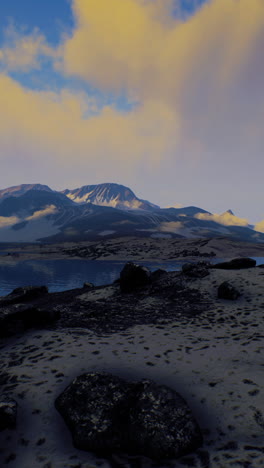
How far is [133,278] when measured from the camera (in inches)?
1024

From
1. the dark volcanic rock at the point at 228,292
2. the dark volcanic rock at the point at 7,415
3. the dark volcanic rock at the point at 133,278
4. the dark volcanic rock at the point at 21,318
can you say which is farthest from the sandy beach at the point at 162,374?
the dark volcanic rock at the point at 133,278

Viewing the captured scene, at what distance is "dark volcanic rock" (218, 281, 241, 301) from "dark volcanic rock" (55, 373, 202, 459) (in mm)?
14168

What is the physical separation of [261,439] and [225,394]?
1756 millimetres

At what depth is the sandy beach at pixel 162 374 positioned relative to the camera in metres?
6.28

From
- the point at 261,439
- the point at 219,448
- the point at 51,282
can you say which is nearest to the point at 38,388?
the point at 219,448

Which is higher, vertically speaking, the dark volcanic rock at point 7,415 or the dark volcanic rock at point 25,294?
the dark volcanic rock at point 7,415

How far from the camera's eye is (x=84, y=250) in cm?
14675

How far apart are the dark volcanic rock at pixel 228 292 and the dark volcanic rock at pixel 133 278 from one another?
7827 millimetres

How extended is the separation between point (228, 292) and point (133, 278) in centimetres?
944

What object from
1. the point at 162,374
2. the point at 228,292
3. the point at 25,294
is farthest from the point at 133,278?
the point at 162,374

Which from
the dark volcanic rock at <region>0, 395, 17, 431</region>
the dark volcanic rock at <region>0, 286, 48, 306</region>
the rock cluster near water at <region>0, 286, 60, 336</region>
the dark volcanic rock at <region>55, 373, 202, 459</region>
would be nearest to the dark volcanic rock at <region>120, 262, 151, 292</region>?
the dark volcanic rock at <region>0, 286, 48, 306</region>

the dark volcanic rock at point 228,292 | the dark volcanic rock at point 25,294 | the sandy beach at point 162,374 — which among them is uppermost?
the dark volcanic rock at point 228,292

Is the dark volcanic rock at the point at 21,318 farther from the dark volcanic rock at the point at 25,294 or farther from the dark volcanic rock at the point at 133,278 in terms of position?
the dark volcanic rock at the point at 133,278

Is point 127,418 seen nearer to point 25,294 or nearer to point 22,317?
point 22,317
